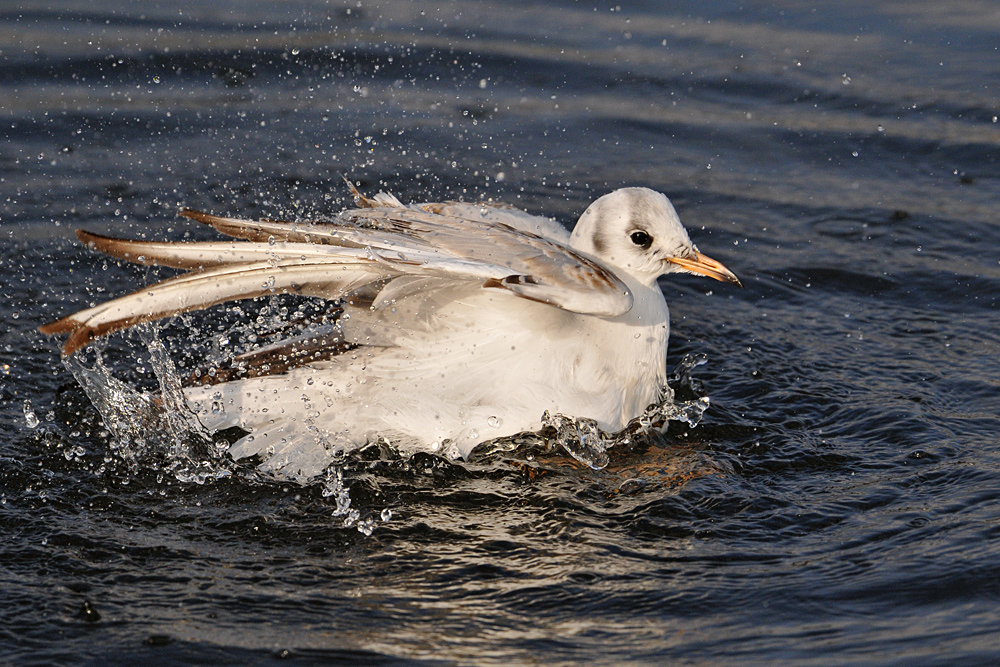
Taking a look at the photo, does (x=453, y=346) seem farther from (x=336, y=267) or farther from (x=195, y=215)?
(x=195, y=215)

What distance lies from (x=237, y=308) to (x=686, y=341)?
227 cm

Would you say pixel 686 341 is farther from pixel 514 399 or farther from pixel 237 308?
pixel 237 308

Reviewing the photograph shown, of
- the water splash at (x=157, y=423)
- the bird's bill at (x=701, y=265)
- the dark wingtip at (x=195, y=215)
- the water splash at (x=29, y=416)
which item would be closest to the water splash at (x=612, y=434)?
the bird's bill at (x=701, y=265)

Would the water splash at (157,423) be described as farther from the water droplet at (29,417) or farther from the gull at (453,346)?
the water droplet at (29,417)

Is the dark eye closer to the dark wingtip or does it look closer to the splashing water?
the splashing water

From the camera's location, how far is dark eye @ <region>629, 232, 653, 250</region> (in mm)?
5074

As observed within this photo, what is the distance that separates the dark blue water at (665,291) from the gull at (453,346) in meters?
0.20

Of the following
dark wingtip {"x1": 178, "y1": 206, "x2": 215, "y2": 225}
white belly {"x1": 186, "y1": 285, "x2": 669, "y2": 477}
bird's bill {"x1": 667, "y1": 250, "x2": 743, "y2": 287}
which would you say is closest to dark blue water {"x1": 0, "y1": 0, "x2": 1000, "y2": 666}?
white belly {"x1": 186, "y1": 285, "x2": 669, "y2": 477}

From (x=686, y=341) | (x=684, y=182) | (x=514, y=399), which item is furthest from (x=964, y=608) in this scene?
(x=684, y=182)

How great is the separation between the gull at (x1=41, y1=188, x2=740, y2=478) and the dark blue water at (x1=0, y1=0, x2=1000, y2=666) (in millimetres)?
197

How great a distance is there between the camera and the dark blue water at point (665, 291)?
391 centimetres

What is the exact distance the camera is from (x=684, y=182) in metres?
7.87

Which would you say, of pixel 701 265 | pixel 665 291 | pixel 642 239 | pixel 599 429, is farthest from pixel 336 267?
pixel 665 291

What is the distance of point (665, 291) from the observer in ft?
22.1
